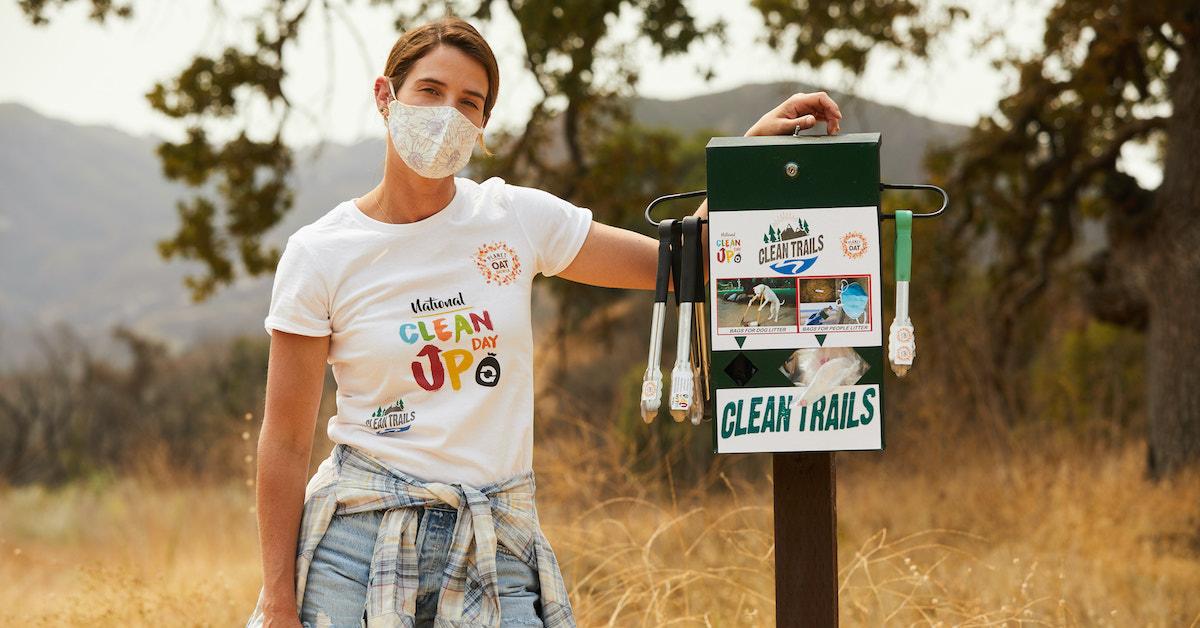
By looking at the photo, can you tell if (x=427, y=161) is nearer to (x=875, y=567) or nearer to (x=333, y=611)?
(x=333, y=611)

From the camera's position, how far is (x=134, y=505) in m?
10.8

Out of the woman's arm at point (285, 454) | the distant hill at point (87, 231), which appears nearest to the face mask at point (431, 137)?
the woman's arm at point (285, 454)

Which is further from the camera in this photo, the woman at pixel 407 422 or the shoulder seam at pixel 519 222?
the shoulder seam at pixel 519 222

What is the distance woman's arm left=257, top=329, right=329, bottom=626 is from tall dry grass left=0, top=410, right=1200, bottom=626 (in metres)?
1.51

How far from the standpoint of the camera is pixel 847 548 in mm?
5684

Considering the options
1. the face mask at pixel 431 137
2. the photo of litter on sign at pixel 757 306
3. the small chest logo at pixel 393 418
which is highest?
the face mask at pixel 431 137

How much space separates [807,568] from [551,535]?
266 cm

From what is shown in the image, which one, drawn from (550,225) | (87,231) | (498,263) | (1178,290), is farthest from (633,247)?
(87,231)

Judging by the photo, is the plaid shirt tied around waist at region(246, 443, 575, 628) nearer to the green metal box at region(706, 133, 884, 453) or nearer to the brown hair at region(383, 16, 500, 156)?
the green metal box at region(706, 133, 884, 453)

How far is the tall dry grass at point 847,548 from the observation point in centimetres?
384

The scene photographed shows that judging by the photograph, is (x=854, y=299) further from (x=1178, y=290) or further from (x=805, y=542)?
(x=1178, y=290)

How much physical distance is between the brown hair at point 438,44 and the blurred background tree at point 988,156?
5077 millimetres

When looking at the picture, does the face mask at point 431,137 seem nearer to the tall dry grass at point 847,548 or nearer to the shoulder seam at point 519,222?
the shoulder seam at point 519,222

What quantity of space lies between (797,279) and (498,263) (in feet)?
1.61
